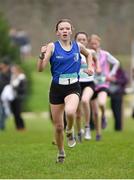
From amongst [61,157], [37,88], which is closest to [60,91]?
[61,157]

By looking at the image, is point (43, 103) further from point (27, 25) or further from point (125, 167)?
point (125, 167)

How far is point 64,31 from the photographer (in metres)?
11.7

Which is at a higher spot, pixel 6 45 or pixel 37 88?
pixel 6 45

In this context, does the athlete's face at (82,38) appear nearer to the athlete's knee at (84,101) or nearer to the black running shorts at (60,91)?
the athlete's knee at (84,101)

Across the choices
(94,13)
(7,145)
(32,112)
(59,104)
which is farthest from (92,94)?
(94,13)

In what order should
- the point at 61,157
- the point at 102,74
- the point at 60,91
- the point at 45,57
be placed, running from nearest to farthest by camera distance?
the point at 45,57 < the point at 60,91 < the point at 61,157 < the point at 102,74

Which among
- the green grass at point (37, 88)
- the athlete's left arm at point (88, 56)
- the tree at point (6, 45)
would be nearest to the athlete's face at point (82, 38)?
the athlete's left arm at point (88, 56)

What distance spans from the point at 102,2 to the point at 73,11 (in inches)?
70.6

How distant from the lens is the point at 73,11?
44.2 meters

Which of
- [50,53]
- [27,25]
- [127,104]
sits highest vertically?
[50,53]

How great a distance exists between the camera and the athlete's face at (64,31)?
38.4ft

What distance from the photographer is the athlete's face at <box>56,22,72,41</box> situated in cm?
1170

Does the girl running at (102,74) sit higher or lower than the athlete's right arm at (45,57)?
lower

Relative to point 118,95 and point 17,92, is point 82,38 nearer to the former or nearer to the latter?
point 17,92
